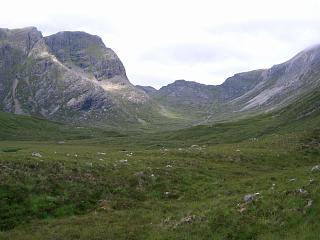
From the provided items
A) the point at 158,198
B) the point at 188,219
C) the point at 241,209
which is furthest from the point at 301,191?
the point at 158,198

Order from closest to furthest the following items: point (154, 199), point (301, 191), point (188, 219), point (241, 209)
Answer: point (301, 191) < point (241, 209) < point (188, 219) < point (154, 199)

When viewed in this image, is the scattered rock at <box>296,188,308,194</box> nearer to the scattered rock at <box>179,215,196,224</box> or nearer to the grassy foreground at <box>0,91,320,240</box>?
the grassy foreground at <box>0,91,320,240</box>

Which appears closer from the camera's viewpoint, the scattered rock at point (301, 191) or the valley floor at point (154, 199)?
the valley floor at point (154, 199)

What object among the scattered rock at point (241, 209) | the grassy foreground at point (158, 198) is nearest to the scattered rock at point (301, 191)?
the grassy foreground at point (158, 198)

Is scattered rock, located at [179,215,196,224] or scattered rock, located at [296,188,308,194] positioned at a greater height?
scattered rock, located at [296,188,308,194]

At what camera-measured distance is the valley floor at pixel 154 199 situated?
972 inches

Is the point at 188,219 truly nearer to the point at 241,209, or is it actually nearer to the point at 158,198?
the point at 241,209

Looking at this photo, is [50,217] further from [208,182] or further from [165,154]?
[165,154]

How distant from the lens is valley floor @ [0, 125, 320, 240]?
2469 centimetres

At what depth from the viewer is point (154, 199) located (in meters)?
37.8

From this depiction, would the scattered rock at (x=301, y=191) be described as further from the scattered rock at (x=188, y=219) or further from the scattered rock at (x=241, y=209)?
the scattered rock at (x=188, y=219)

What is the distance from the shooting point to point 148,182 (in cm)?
4134

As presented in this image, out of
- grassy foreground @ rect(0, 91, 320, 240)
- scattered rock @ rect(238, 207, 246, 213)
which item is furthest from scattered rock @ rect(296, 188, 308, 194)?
scattered rock @ rect(238, 207, 246, 213)

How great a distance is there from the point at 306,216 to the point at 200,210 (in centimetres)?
855
